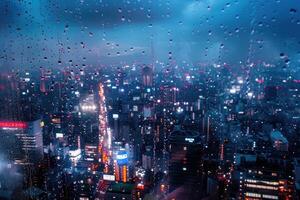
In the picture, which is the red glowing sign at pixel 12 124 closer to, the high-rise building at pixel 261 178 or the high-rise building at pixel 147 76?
the high-rise building at pixel 147 76

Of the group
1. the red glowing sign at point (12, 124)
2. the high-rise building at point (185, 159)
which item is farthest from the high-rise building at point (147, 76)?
the red glowing sign at point (12, 124)

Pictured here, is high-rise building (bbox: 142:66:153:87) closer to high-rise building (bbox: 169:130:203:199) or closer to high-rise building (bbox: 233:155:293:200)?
high-rise building (bbox: 169:130:203:199)

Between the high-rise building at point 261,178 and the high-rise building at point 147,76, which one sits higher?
the high-rise building at point 147,76

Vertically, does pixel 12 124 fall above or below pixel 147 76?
below

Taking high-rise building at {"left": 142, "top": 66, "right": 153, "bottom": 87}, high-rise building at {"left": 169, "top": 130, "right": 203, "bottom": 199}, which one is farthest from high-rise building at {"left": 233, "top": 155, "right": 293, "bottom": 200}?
high-rise building at {"left": 142, "top": 66, "right": 153, "bottom": 87}

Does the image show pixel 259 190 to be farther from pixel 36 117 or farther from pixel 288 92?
pixel 36 117

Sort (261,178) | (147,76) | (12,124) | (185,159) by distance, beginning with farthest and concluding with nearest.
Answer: (185,159) < (12,124) < (147,76) < (261,178)

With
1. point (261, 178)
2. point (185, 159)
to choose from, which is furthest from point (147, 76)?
point (261, 178)

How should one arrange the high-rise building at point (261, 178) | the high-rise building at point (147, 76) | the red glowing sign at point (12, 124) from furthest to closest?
the red glowing sign at point (12, 124) < the high-rise building at point (147, 76) < the high-rise building at point (261, 178)

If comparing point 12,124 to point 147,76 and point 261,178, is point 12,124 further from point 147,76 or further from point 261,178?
point 261,178
